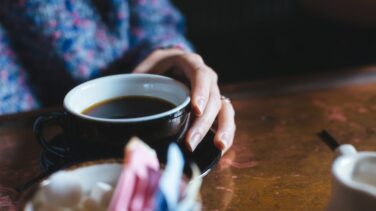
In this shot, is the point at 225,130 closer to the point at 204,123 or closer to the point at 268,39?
the point at 204,123

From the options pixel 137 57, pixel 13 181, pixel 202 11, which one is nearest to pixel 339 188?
pixel 13 181

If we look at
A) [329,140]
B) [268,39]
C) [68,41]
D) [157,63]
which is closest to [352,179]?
[329,140]

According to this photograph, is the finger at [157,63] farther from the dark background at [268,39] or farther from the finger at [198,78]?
the dark background at [268,39]

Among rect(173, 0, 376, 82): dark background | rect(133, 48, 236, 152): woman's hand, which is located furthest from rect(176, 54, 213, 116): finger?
rect(173, 0, 376, 82): dark background

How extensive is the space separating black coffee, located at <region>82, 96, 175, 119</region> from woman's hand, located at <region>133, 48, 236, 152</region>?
0.15 feet

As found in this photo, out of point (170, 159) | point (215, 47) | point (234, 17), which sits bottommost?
point (215, 47)

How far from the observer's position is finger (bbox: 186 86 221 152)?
0.58 metres

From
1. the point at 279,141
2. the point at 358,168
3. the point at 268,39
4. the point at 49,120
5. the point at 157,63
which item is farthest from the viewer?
the point at 268,39

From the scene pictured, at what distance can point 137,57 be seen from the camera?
1.01 m

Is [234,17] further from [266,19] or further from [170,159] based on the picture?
[170,159]

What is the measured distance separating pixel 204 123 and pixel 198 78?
0.35 feet

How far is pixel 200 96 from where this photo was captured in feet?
2.07

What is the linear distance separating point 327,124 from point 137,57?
1.50 ft

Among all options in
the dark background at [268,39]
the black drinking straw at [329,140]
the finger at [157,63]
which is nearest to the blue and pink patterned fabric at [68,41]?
the finger at [157,63]
